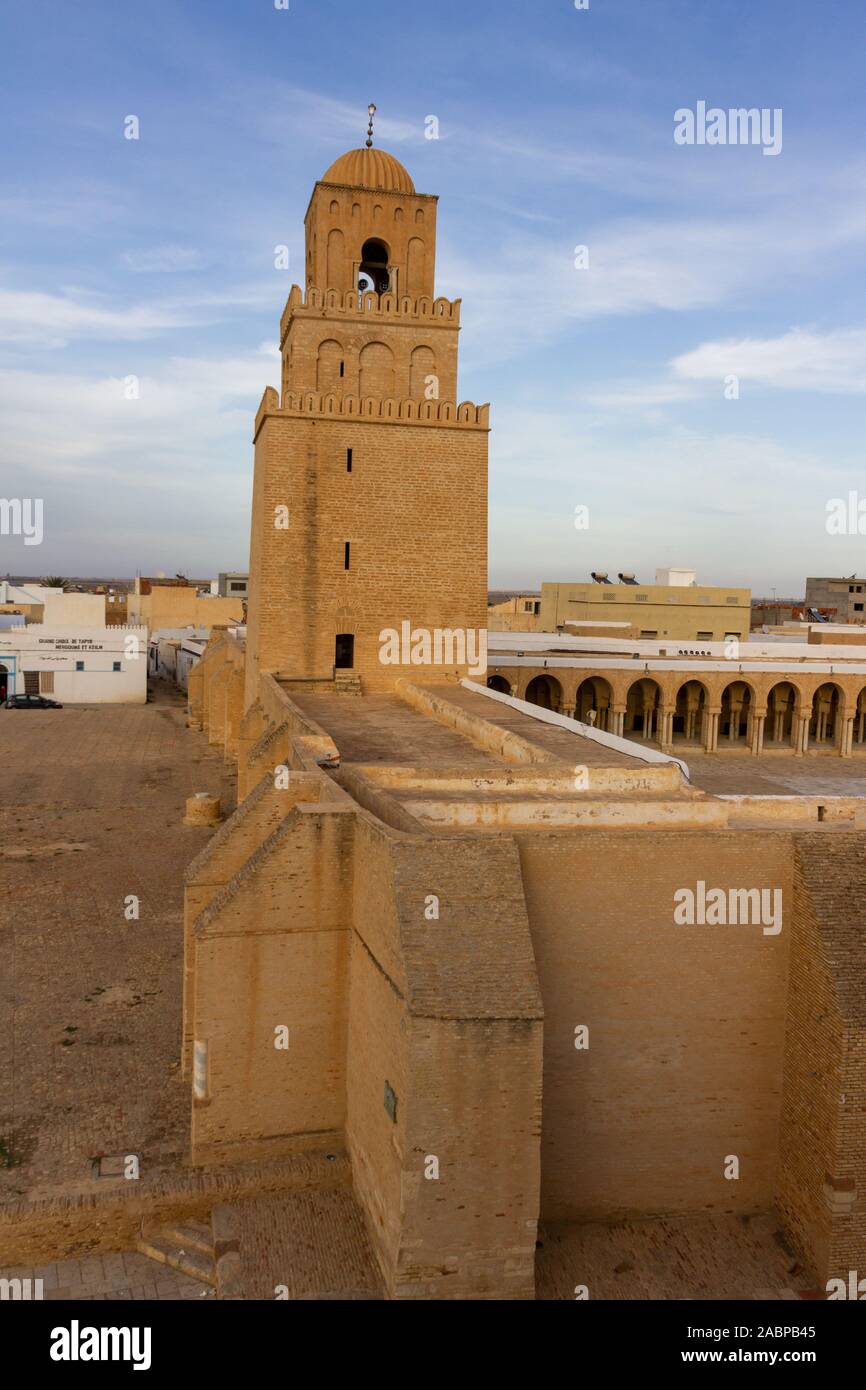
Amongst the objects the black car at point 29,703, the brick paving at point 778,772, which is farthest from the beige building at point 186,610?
the brick paving at point 778,772

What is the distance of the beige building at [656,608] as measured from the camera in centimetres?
4050

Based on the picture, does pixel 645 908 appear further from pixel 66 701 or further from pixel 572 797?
pixel 66 701

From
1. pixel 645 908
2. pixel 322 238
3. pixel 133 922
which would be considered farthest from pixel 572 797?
pixel 322 238

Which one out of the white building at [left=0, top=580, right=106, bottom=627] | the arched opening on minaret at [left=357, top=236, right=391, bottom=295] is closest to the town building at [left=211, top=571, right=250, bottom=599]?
the white building at [left=0, top=580, right=106, bottom=627]

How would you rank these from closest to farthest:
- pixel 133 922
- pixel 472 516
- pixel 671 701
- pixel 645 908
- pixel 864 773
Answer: pixel 645 908 < pixel 133 922 < pixel 472 516 < pixel 864 773 < pixel 671 701

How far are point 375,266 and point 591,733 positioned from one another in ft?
36.7

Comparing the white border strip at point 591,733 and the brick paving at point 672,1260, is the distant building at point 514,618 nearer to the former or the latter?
the white border strip at point 591,733

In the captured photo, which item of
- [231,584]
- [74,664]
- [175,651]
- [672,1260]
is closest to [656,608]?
[175,651]

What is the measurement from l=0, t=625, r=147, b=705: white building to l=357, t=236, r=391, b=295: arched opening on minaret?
67.3ft

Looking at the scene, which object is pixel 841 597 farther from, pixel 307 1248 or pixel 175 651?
pixel 307 1248

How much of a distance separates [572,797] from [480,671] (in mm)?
10193

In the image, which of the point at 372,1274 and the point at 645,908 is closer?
the point at 372,1274

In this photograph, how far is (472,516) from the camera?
1839 centimetres

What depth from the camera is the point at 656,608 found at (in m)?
41.2
